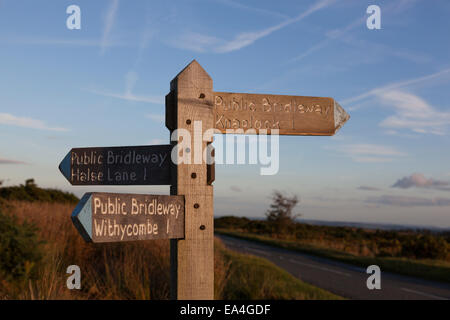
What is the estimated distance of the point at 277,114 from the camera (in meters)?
3.00

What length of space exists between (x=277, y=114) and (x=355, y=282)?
9.45 m

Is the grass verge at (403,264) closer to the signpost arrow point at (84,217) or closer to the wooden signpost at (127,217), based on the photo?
the wooden signpost at (127,217)

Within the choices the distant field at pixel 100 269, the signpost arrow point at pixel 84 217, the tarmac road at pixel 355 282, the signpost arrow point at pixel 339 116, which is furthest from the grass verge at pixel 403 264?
the signpost arrow point at pixel 84 217

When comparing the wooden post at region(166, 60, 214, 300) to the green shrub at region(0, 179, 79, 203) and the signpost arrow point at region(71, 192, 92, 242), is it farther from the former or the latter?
the green shrub at region(0, 179, 79, 203)

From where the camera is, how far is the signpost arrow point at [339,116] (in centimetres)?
321

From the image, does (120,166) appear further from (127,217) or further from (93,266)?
(93,266)

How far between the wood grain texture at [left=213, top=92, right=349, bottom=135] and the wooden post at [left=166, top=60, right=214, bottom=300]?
208 millimetres

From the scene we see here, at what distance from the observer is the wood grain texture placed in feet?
9.22

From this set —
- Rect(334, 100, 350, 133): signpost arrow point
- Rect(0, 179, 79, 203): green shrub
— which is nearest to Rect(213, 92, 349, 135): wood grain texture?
Rect(334, 100, 350, 133): signpost arrow point

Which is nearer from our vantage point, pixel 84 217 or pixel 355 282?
pixel 84 217

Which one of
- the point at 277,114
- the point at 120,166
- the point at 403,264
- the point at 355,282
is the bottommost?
the point at 403,264

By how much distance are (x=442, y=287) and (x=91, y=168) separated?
11.3 metres

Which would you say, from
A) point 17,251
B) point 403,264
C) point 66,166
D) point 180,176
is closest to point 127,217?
point 180,176

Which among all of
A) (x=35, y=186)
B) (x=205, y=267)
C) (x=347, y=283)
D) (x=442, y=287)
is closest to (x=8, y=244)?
(x=205, y=267)
